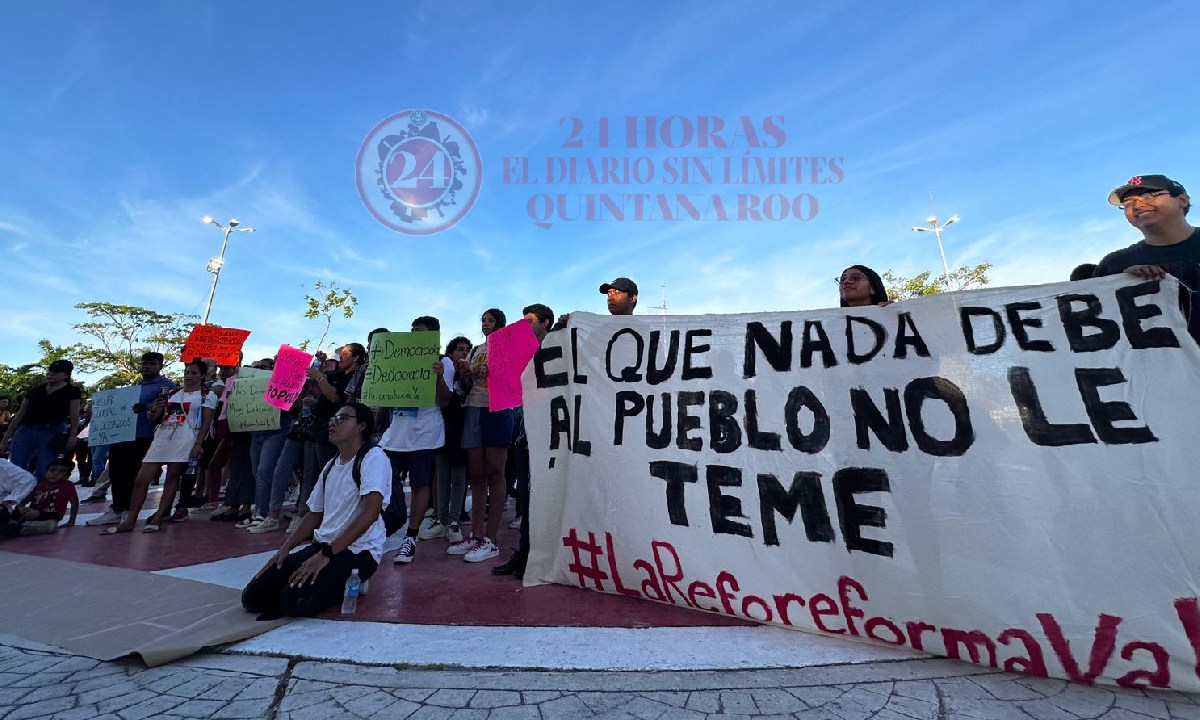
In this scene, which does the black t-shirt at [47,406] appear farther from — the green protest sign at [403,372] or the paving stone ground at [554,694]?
the paving stone ground at [554,694]

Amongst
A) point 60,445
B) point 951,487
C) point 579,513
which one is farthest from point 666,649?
point 60,445

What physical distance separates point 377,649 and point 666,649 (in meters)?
1.29

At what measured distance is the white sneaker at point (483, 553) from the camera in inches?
156

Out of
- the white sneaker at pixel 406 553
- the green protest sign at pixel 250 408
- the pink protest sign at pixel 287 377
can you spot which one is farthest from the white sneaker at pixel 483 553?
the green protest sign at pixel 250 408

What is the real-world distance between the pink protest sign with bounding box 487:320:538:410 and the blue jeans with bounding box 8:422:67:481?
5.78 metres

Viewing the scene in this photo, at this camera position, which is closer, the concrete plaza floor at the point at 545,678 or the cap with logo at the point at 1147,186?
the concrete plaza floor at the point at 545,678

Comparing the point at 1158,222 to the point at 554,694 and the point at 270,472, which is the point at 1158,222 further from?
the point at 270,472

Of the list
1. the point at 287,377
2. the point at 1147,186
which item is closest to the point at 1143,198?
the point at 1147,186

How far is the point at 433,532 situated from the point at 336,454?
1.13m

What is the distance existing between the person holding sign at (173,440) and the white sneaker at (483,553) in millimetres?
3548

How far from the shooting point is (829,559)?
8.30 feet

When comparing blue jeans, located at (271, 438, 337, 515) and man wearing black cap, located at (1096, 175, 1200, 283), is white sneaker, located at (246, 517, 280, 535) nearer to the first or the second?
blue jeans, located at (271, 438, 337, 515)

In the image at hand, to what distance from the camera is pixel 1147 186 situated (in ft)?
9.59

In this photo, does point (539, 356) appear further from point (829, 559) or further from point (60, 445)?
point (60, 445)
